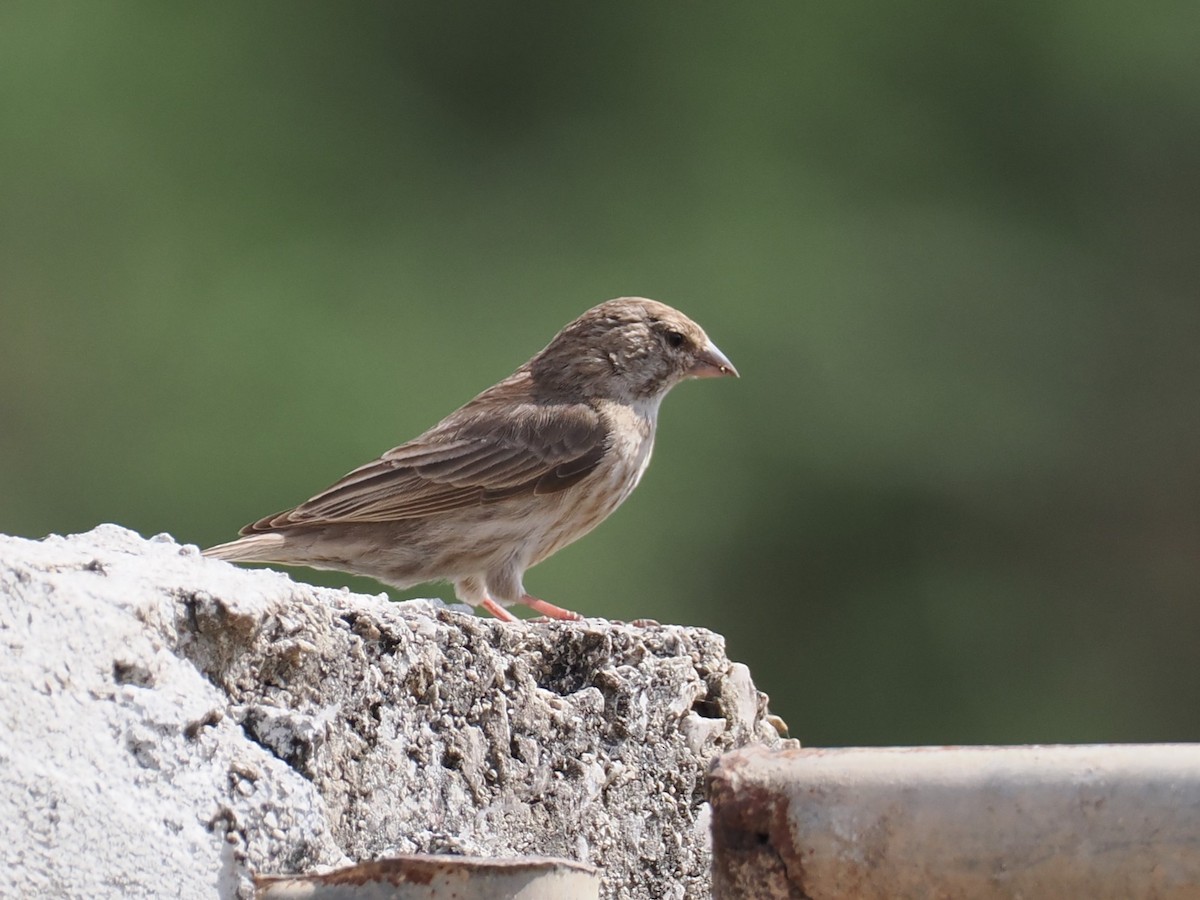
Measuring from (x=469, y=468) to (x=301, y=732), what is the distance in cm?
329

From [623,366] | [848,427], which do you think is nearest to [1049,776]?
[623,366]

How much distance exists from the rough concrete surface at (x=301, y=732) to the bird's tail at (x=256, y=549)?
8.44 feet

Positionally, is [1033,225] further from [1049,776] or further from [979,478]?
[1049,776]

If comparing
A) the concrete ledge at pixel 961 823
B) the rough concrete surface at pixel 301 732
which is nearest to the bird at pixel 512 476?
the rough concrete surface at pixel 301 732

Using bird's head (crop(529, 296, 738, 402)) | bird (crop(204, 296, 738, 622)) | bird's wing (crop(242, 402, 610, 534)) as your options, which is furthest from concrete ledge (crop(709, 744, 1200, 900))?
bird's head (crop(529, 296, 738, 402))

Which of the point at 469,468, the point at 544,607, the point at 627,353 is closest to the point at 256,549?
the point at 469,468

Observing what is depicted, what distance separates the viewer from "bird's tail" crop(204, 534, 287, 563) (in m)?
4.95

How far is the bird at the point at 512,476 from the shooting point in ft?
16.4

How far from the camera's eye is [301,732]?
197 cm

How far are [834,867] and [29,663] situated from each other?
75cm

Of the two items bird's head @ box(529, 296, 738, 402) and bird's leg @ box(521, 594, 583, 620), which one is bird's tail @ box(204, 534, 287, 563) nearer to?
bird's leg @ box(521, 594, 583, 620)

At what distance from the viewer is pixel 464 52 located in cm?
988

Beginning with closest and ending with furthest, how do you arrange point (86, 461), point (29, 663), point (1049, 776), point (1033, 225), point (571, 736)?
point (1049, 776) < point (29, 663) < point (571, 736) < point (86, 461) < point (1033, 225)

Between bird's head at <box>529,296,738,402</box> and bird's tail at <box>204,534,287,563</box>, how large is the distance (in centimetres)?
106
